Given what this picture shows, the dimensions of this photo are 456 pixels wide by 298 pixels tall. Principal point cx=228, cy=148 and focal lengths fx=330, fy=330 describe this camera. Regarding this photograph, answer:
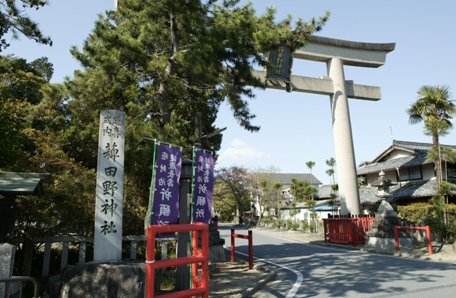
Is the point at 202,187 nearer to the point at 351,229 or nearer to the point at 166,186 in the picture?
the point at 166,186

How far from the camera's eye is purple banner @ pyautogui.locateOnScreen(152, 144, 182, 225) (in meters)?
6.05

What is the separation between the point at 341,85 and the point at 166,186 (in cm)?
1652

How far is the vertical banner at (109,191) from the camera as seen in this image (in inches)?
231

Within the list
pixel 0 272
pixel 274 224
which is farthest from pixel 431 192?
pixel 0 272

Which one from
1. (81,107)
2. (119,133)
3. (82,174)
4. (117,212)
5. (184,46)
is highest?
(184,46)

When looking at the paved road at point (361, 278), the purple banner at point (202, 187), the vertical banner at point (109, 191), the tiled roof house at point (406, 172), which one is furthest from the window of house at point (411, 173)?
the vertical banner at point (109, 191)

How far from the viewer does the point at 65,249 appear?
7570 millimetres

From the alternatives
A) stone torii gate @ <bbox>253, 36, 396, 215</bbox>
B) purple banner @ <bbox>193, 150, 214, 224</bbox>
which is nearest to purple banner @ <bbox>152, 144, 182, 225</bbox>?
purple banner @ <bbox>193, 150, 214, 224</bbox>

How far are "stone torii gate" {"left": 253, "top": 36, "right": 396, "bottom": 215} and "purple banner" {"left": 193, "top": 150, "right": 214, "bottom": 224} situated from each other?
38.6ft

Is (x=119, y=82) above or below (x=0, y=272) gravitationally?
above

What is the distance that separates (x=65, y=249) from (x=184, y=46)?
19.9 feet

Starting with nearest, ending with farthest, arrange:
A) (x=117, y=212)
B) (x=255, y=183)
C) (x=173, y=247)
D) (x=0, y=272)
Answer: (x=0, y=272)
(x=117, y=212)
(x=173, y=247)
(x=255, y=183)

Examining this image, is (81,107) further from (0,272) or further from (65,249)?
(0,272)

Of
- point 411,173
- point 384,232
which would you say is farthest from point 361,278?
point 411,173
